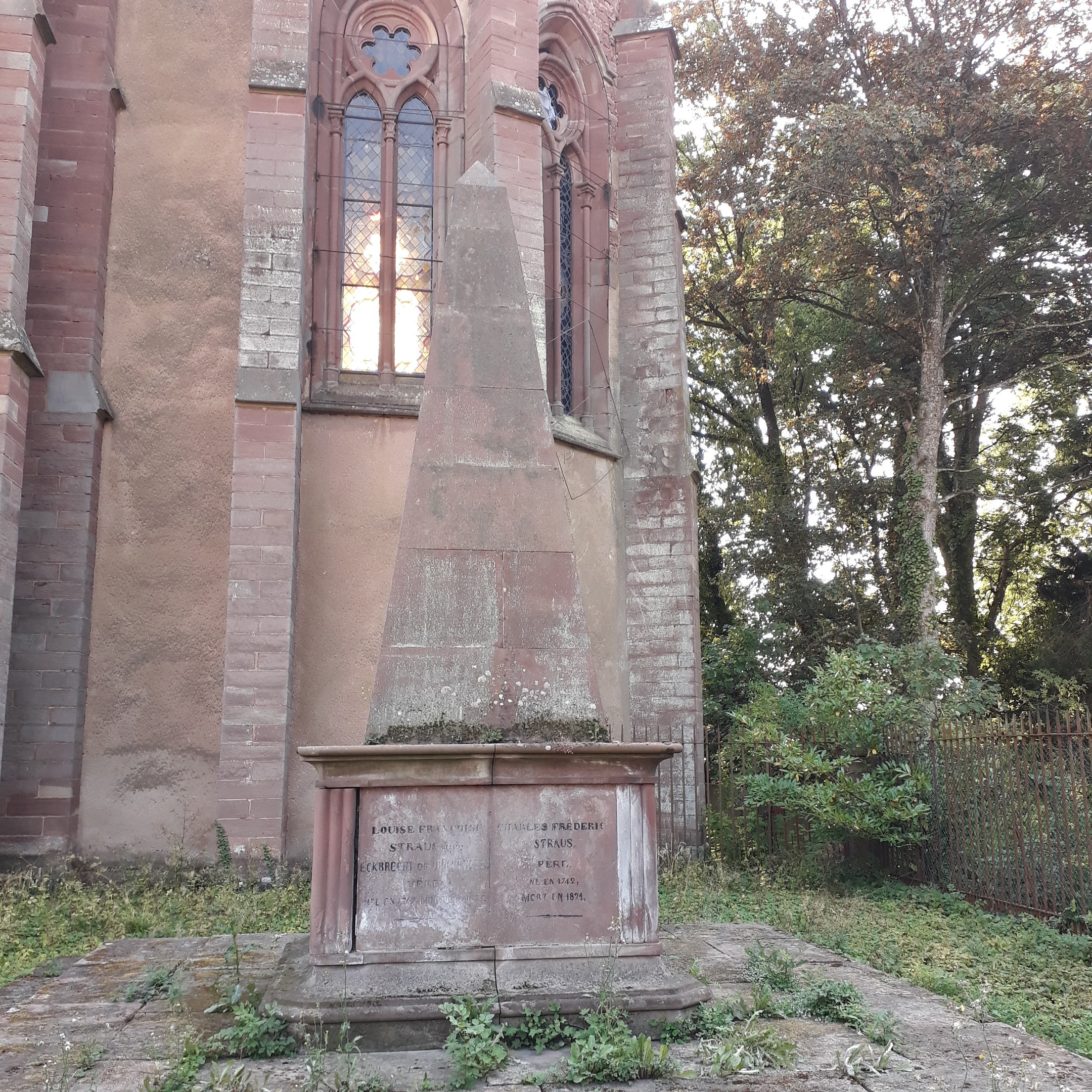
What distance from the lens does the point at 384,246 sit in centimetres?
1207

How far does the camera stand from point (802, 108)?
55.8 feet

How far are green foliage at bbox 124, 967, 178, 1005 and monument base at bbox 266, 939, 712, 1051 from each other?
2.85ft

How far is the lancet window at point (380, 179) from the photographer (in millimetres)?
11891

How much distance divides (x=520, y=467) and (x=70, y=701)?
20.9 ft

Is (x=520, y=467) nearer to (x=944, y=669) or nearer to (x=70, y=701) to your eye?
(x=70, y=701)

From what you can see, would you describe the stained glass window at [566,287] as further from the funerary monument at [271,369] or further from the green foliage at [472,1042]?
the green foliage at [472,1042]

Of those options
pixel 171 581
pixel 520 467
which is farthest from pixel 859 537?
pixel 520 467

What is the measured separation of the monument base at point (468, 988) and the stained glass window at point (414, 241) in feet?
27.9

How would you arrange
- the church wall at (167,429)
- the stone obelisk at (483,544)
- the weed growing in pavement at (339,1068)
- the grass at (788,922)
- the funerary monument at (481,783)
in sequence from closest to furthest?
1. the weed growing in pavement at (339,1068)
2. the funerary monument at (481,783)
3. the stone obelisk at (483,544)
4. the grass at (788,922)
5. the church wall at (167,429)

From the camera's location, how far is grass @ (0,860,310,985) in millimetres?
7234

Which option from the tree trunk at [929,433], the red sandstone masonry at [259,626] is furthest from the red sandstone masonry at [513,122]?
the tree trunk at [929,433]

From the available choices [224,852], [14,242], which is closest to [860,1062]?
[224,852]

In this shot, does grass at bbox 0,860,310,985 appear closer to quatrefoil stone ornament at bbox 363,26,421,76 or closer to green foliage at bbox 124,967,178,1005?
green foliage at bbox 124,967,178,1005

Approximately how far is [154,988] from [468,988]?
1993 mm
